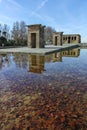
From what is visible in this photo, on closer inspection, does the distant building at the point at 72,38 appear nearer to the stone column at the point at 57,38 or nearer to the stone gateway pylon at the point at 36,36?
the stone column at the point at 57,38

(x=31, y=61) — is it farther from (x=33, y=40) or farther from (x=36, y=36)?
(x=33, y=40)

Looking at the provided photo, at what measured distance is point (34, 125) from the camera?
272cm

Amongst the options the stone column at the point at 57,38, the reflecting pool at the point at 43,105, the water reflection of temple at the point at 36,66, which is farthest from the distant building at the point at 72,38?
the reflecting pool at the point at 43,105

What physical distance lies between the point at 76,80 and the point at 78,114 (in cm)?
254

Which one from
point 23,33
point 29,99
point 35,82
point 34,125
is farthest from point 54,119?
point 23,33

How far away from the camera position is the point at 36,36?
65.4 feet

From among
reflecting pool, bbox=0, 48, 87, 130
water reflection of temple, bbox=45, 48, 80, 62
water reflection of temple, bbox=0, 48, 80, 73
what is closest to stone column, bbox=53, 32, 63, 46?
water reflection of temple, bbox=45, 48, 80, 62

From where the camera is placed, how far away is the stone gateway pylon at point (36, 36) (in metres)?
19.7

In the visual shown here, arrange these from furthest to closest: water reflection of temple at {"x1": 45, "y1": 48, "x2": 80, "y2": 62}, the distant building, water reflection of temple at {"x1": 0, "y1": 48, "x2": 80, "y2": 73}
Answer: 1. the distant building
2. water reflection of temple at {"x1": 45, "y1": 48, "x2": 80, "y2": 62}
3. water reflection of temple at {"x1": 0, "y1": 48, "x2": 80, "y2": 73}

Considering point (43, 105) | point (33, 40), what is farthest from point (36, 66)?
point (33, 40)

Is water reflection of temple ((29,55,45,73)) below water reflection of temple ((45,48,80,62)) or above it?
below

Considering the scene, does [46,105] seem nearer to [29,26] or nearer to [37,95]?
[37,95]

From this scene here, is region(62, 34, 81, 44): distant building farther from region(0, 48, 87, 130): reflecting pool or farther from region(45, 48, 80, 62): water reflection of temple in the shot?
region(0, 48, 87, 130): reflecting pool

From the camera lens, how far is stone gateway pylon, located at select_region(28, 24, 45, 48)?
19.7 m
